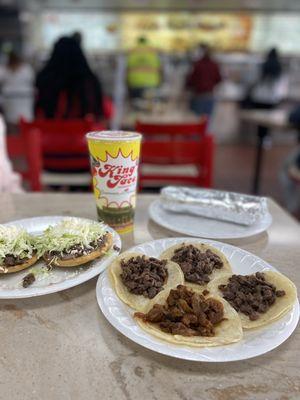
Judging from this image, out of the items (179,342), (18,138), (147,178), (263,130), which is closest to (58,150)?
(18,138)

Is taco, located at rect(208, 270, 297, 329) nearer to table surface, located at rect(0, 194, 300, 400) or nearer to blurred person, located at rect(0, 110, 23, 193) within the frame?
table surface, located at rect(0, 194, 300, 400)

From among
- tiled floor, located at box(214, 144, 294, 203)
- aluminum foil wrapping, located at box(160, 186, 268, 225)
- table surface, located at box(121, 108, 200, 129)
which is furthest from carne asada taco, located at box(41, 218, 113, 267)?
tiled floor, located at box(214, 144, 294, 203)

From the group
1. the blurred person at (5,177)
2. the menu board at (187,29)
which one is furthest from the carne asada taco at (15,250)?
the menu board at (187,29)

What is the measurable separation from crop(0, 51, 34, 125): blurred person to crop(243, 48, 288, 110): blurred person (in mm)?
4675

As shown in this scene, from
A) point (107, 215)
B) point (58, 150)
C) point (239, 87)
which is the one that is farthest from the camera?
point (239, 87)

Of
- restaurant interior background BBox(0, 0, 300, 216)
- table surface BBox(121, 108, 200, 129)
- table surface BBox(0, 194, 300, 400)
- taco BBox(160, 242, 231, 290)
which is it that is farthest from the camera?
restaurant interior background BBox(0, 0, 300, 216)

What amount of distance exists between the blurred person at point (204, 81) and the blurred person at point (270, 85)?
0.88 meters

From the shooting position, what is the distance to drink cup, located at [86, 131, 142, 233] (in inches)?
Result: 38.4

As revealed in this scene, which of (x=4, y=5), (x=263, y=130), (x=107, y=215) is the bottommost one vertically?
(x=263, y=130)

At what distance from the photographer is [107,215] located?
1088mm

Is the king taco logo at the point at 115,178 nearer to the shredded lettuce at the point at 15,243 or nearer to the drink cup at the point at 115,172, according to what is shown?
the drink cup at the point at 115,172

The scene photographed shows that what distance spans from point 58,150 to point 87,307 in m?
1.76

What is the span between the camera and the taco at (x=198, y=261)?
84 centimetres

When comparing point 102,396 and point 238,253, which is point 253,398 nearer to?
point 102,396
